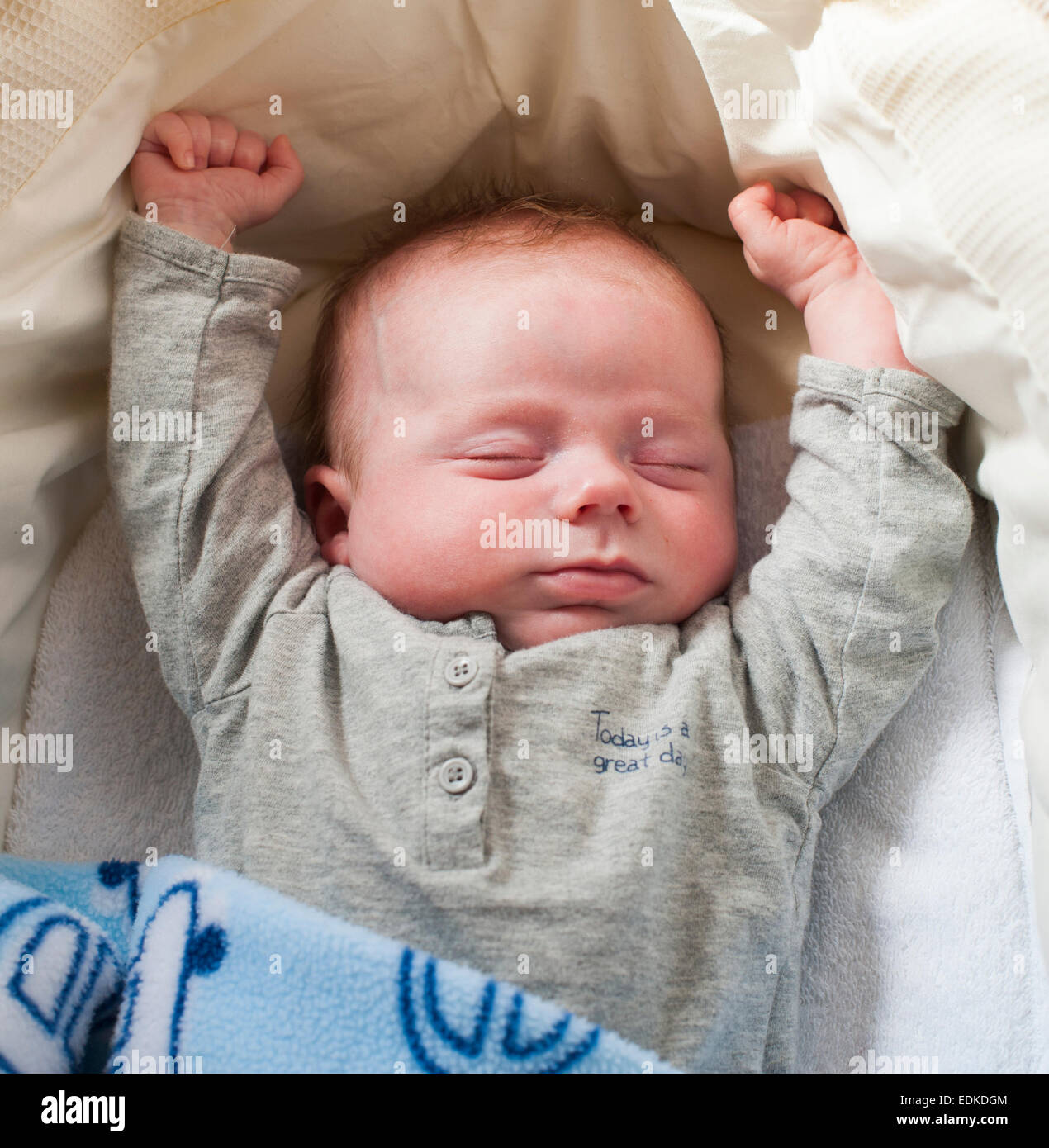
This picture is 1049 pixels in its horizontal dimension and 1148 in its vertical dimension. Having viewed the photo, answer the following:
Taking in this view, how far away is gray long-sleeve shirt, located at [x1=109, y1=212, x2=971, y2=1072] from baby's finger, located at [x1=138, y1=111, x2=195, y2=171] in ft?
0.34

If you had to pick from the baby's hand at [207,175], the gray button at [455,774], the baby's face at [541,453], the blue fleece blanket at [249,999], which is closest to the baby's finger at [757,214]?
the baby's face at [541,453]

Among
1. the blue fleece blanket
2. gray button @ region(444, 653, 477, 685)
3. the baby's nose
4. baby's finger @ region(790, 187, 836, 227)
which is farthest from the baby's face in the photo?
the blue fleece blanket

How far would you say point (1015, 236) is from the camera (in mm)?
1052

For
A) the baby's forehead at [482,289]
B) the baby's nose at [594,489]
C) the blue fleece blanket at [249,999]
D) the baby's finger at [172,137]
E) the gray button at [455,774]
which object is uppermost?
the baby's finger at [172,137]

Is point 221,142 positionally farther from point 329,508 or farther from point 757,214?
point 757,214

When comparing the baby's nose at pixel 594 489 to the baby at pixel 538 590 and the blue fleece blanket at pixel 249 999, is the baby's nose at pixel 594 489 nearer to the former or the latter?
the baby at pixel 538 590

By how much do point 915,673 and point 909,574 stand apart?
0.38 ft

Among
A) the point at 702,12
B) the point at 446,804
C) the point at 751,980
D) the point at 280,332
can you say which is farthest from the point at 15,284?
the point at 751,980

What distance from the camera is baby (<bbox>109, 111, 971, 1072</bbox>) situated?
109cm

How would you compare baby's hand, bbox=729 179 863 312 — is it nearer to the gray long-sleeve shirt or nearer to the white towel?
the gray long-sleeve shirt

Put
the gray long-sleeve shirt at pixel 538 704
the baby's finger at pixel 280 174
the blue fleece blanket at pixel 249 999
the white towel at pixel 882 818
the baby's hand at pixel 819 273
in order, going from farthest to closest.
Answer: the baby's finger at pixel 280 174 → the baby's hand at pixel 819 273 → the white towel at pixel 882 818 → the gray long-sleeve shirt at pixel 538 704 → the blue fleece blanket at pixel 249 999

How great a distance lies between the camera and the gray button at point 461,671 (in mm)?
1131

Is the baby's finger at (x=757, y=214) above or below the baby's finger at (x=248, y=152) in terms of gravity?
below

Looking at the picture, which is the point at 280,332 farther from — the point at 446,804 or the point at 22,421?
the point at 446,804
